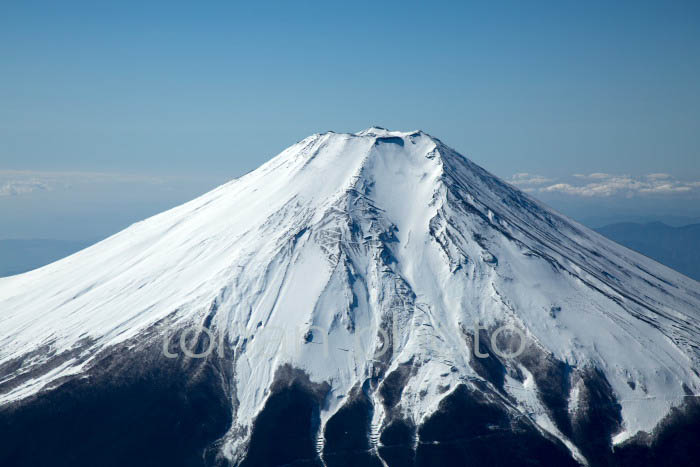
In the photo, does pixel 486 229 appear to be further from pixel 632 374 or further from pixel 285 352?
pixel 285 352

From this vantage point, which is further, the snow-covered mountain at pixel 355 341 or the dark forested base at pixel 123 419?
the snow-covered mountain at pixel 355 341

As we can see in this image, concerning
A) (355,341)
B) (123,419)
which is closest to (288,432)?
(355,341)

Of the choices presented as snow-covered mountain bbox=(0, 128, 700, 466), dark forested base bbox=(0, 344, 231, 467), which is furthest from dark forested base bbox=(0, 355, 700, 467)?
snow-covered mountain bbox=(0, 128, 700, 466)

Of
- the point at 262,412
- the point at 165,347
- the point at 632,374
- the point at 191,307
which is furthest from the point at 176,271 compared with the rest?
the point at 632,374

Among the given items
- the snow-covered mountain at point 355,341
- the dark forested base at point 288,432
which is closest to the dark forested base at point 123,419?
the dark forested base at point 288,432

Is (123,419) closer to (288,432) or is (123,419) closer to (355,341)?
(288,432)

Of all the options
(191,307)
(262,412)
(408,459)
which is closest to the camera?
(408,459)

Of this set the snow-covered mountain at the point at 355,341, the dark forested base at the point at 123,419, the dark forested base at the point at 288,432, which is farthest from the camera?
the snow-covered mountain at the point at 355,341

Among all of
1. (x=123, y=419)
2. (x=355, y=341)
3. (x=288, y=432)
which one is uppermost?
(x=355, y=341)

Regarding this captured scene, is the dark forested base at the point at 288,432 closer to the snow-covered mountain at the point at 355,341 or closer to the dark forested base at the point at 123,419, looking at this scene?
the dark forested base at the point at 123,419
